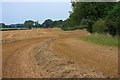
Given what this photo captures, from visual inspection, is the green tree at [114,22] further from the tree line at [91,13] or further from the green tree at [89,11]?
the green tree at [89,11]

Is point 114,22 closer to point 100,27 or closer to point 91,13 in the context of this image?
point 100,27

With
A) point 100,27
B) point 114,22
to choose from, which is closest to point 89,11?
point 100,27

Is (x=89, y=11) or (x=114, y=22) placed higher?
(x=89, y=11)

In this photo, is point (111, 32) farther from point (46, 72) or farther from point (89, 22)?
point (46, 72)

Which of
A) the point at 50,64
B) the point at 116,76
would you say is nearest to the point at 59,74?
the point at 116,76

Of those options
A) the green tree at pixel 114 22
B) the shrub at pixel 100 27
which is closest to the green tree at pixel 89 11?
the shrub at pixel 100 27

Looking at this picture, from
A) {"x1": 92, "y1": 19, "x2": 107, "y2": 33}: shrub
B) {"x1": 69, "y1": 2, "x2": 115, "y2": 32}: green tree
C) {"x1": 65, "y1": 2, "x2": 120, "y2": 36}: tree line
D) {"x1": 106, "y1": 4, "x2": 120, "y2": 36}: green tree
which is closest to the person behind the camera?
{"x1": 106, "y1": 4, "x2": 120, "y2": 36}: green tree

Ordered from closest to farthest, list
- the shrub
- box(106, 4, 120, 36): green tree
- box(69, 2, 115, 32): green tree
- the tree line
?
box(106, 4, 120, 36): green tree → the shrub → the tree line → box(69, 2, 115, 32): green tree

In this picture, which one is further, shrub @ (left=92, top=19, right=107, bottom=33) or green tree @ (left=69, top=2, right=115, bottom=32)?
green tree @ (left=69, top=2, right=115, bottom=32)

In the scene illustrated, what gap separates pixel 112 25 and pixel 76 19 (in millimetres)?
19165

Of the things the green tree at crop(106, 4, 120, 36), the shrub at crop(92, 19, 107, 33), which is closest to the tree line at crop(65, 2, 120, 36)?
the shrub at crop(92, 19, 107, 33)

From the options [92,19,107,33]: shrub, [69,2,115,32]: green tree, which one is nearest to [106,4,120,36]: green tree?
[92,19,107,33]: shrub

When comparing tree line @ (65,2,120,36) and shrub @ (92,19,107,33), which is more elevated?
tree line @ (65,2,120,36)

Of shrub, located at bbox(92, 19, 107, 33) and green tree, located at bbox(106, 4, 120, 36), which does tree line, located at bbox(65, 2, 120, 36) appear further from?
green tree, located at bbox(106, 4, 120, 36)
